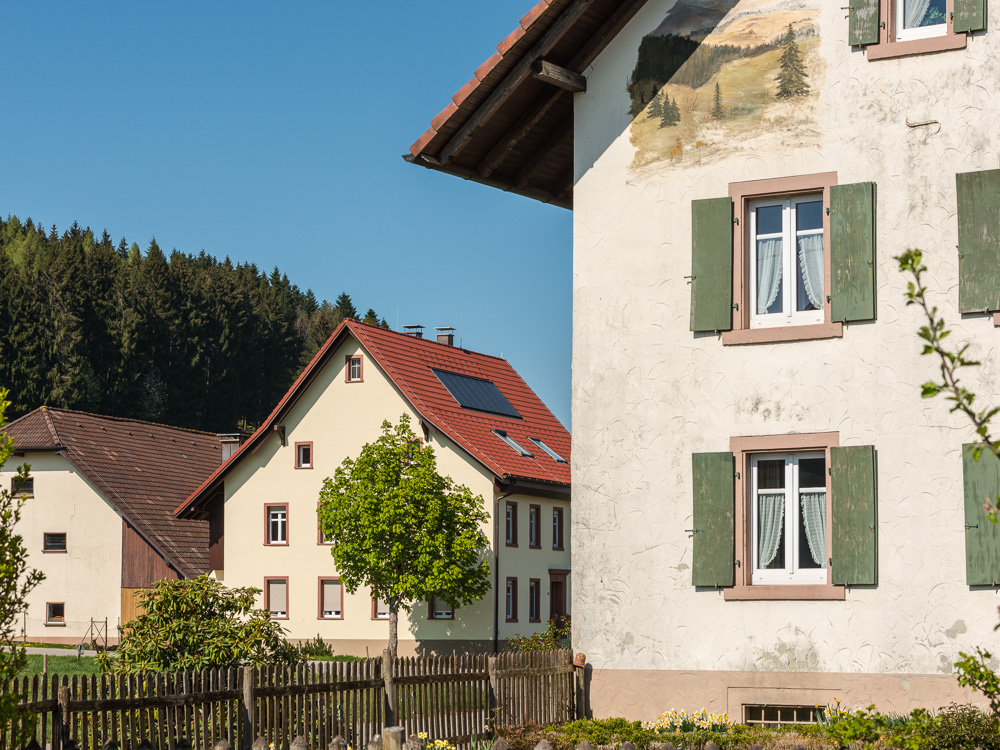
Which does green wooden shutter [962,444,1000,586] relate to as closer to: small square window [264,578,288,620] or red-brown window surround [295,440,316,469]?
red-brown window surround [295,440,316,469]

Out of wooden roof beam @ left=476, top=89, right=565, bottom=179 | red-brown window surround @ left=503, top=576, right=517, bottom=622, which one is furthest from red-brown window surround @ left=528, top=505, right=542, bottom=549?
wooden roof beam @ left=476, top=89, right=565, bottom=179

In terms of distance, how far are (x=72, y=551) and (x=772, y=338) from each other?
37344mm

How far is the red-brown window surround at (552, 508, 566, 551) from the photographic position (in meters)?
39.0

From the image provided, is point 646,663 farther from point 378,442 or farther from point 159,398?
point 159,398

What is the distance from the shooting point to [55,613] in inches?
1790

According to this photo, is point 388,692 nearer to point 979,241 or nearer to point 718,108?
point 718,108

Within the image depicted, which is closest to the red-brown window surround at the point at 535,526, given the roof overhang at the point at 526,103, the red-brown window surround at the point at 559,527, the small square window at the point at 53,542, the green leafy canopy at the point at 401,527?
the red-brown window surround at the point at 559,527

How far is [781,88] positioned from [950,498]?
4.91 meters

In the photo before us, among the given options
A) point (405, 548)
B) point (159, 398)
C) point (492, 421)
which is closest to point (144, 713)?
point (405, 548)

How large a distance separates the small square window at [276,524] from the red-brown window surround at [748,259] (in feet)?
87.6

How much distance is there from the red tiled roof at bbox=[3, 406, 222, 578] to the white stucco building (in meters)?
30.5

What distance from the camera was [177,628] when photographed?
13.6 meters

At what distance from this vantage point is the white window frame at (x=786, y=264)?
13.7 m

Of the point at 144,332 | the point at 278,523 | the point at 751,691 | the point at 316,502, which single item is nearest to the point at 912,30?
the point at 751,691
